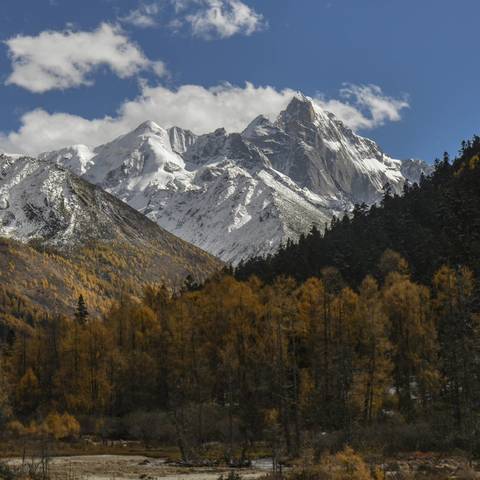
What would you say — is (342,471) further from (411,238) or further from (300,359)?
(411,238)

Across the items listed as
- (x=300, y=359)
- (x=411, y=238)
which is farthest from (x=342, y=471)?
(x=411, y=238)

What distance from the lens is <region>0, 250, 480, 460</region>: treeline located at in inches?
2307

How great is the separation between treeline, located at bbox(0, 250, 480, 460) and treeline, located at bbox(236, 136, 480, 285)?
7594mm

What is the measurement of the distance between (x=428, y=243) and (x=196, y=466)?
76464 millimetres

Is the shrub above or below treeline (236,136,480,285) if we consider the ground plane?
below

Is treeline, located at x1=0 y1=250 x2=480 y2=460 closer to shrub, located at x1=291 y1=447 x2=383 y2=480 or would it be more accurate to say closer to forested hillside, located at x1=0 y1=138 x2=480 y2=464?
forested hillside, located at x1=0 y1=138 x2=480 y2=464

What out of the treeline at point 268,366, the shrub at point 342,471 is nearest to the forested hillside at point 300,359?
the treeline at point 268,366

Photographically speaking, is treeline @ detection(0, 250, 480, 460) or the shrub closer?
the shrub

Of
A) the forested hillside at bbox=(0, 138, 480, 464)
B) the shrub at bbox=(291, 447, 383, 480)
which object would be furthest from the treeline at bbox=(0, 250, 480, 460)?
the shrub at bbox=(291, 447, 383, 480)

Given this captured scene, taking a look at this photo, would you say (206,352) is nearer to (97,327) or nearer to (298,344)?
(298,344)

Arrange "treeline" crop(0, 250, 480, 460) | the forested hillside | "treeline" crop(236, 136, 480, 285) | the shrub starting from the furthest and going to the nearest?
"treeline" crop(236, 136, 480, 285)
"treeline" crop(0, 250, 480, 460)
the forested hillside
the shrub

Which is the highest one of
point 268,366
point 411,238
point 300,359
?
point 411,238

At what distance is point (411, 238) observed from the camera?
401 ft

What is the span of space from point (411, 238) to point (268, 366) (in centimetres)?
6277
